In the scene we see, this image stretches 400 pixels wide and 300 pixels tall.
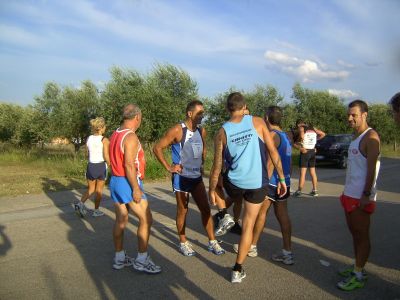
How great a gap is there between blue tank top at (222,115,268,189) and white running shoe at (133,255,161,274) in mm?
1384

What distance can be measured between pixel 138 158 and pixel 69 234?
2500 millimetres

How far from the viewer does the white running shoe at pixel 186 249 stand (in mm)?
5281

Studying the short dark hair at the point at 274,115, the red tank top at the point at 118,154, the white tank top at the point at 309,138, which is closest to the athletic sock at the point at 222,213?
the short dark hair at the point at 274,115

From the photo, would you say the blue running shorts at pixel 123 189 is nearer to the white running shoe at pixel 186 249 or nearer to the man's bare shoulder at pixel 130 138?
the man's bare shoulder at pixel 130 138

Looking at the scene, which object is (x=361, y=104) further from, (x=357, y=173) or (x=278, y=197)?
(x=278, y=197)

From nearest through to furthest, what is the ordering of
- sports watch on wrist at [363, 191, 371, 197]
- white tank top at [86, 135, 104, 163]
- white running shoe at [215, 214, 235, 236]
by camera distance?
sports watch on wrist at [363, 191, 371, 197] → white running shoe at [215, 214, 235, 236] → white tank top at [86, 135, 104, 163]

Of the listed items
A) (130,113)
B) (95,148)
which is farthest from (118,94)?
(130,113)

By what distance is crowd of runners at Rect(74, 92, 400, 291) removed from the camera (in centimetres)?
423

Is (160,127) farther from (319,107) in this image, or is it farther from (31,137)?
(319,107)

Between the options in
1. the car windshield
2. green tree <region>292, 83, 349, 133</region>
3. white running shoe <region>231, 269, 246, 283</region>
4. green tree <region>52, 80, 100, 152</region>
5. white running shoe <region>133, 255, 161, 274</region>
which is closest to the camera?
white running shoe <region>231, 269, 246, 283</region>

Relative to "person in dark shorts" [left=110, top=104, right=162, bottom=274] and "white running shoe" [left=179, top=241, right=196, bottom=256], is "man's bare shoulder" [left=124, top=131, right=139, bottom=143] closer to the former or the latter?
"person in dark shorts" [left=110, top=104, right=162, bottom=274]

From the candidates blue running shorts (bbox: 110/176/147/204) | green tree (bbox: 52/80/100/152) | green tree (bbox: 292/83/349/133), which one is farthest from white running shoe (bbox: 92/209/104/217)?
green tree (bbox: 292/83/349/133)

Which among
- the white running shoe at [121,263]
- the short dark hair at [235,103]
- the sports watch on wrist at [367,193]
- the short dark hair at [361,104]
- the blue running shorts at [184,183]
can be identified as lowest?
the white running shoe at [121,263]

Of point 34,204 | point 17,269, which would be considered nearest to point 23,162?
point 34,204
